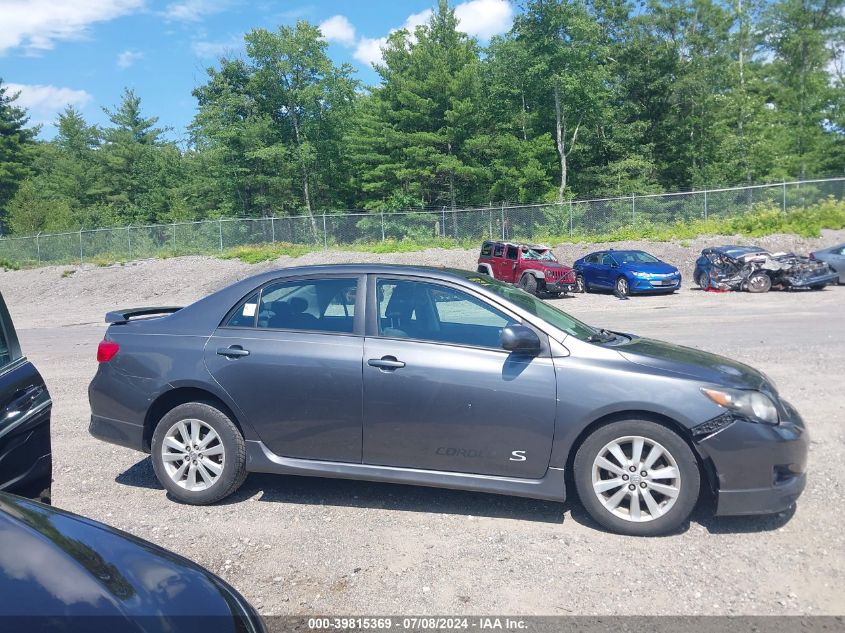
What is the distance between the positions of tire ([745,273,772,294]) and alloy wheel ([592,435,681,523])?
18970mm

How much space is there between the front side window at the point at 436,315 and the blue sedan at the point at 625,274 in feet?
60.5

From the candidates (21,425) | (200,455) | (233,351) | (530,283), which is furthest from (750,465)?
(530,283)

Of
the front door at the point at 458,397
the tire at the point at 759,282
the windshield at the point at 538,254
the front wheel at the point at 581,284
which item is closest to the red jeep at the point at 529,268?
the windshield at the point at 538,254

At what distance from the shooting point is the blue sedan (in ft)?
71.8

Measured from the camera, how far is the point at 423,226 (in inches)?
1334

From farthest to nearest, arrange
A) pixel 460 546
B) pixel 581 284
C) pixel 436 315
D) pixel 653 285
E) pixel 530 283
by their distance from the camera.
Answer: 1. pixel 581 284
2. pixel 530 283
3. pixel 653 285
4. pixel 436 315
5. pixel 460 546

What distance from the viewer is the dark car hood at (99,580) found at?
194 cm

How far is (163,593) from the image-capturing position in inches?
83.9

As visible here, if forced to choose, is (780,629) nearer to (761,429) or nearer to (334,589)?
(761,429)

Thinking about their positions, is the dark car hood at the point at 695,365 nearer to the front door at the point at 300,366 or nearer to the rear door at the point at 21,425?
the front door at the point at 300,366

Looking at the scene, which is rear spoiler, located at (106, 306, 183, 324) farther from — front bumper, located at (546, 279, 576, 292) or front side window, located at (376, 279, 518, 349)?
front bumper, located at (546, 279, 576, 292)

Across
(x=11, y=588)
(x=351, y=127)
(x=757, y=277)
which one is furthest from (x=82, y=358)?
(x=351, y=127)

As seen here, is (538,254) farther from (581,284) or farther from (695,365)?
(695,365)

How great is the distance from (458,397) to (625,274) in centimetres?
1918
